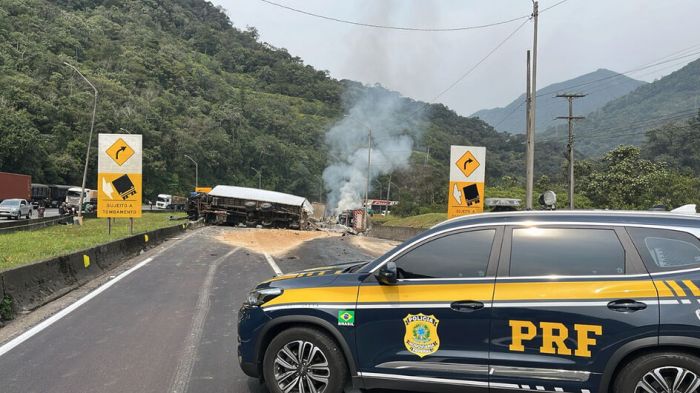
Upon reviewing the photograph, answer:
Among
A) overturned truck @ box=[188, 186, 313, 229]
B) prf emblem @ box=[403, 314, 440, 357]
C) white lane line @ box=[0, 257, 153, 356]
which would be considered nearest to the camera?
prf emblem @ box=[403, 314, 440, 357]

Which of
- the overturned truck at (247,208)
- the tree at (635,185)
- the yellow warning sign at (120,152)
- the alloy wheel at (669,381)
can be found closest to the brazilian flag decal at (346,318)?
the alloy wheel at (669,381)

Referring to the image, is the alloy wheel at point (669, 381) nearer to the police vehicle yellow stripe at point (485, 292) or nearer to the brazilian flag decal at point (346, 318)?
the police vehicle yellow stripe at point (485, 292)

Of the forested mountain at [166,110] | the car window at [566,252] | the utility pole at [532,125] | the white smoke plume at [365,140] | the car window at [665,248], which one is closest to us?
the car window at [665,248]

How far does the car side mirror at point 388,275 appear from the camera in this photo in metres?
4.33

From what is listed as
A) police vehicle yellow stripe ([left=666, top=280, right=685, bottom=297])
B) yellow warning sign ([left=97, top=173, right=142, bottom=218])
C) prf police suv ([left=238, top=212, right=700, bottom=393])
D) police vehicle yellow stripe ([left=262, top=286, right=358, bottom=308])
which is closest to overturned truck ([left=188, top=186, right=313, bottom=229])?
yellow warning sign ([left=97, top=173, right=142, bottom=218])

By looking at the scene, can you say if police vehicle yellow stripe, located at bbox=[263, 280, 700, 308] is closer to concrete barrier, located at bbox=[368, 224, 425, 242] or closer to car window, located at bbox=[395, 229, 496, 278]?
car window, located at bbox=[395, 229, 496, 278]

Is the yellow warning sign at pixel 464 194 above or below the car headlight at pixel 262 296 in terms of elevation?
above

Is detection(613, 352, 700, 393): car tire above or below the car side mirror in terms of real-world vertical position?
below

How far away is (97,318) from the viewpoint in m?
7.70

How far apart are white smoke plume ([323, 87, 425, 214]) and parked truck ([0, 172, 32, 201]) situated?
3187 centimetres

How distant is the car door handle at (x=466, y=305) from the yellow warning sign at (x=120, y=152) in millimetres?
16588

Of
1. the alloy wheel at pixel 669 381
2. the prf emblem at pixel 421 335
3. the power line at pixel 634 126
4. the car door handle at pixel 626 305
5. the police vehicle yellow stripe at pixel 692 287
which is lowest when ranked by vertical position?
the alloy wheel at pixel 669 381

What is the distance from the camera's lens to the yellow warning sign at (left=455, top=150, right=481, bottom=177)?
637 inches

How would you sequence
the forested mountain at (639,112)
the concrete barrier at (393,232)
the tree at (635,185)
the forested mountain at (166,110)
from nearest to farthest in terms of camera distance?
the concrete barrier at (393,232), the tree at (635,185), the forested mountain at (166,110), the forested mountain at (639,112)
